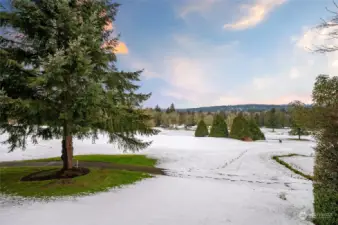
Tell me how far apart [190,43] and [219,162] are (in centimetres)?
1000

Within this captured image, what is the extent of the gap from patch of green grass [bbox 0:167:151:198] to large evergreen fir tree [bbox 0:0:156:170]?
5.39ft

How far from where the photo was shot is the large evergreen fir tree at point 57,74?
9.48m

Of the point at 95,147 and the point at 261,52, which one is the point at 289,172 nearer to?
the point at 261,52

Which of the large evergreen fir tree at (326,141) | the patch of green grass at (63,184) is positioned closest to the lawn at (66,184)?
the patch of green grass at (63,184)

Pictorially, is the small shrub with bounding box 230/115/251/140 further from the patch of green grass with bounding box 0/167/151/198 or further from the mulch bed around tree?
the mulch bed around tree

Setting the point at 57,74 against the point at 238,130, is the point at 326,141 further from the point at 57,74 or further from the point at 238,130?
the point at 238,130

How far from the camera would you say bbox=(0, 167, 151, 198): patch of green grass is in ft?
29.7

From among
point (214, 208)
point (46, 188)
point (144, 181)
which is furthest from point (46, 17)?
point (214, 208)

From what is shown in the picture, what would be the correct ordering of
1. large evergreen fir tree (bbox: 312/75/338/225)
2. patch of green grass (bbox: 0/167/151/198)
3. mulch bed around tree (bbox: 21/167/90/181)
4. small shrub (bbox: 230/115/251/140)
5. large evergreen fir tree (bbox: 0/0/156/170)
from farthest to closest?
small shrub (bbox: 230/115/251/140) → mulch bed around tree (bbox: 21/167/90/181) → large evergreen fir tree (bbox: 0/0/156/170) → patch of green grass (bbox: 0/167/151/198) → large evergreen fir tree (bbox: 312/75/338/225)

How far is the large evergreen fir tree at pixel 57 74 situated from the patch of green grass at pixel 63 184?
1.64 metres

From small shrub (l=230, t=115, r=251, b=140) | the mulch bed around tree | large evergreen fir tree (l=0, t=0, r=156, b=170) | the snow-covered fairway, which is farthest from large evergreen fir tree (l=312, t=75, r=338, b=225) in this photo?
small shrub (l=230, t=115, r=251, b=140)

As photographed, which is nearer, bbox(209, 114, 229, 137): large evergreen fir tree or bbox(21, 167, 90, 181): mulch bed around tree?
bbox(21, 167, 90, 181): mulch bed around tree

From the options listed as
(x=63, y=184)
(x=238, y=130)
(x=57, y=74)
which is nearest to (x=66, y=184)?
(x=63, y=184)

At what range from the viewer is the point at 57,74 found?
9.46 metres
